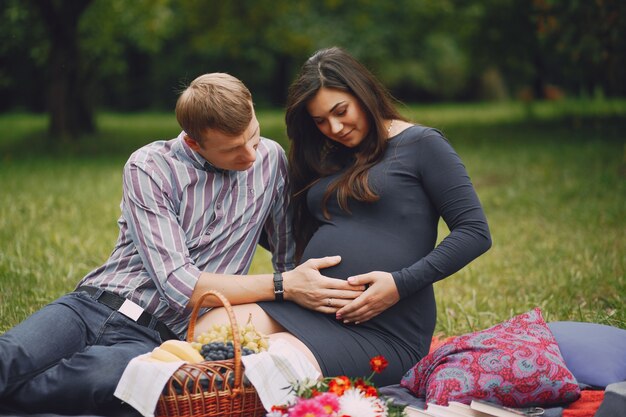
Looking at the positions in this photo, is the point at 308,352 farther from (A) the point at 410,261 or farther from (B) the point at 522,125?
(B) the point at 522,125

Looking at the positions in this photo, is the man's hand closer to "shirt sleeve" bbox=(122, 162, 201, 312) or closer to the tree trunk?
"shirt sleeve" bbox=(122, 162, 201, 312)

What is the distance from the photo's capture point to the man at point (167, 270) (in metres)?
3.42

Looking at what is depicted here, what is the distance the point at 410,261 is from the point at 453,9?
734 inches

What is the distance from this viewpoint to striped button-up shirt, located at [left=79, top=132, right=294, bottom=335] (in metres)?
3.72

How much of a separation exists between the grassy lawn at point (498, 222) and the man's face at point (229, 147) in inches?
48.7

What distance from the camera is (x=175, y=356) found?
10.9 feet

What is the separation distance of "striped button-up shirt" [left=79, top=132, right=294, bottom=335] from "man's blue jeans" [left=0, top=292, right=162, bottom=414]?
32 cm

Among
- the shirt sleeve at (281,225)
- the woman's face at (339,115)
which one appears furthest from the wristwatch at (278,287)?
the woman's face at (339,115)

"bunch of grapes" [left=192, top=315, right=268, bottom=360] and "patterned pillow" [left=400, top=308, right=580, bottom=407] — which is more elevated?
"bunch of grapes" [left=192, top=315, right=268, bottom=360]

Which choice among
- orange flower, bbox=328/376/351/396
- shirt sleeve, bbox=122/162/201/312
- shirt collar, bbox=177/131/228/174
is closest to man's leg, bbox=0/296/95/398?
shirt sleeve, bbox=122/162/201/312

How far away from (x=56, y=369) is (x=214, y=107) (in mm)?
1277

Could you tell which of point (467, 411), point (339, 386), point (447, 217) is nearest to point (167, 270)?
point (339, 386)

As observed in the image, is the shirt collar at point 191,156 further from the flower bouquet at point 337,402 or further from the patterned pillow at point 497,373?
the patterned pillow at point 497,373

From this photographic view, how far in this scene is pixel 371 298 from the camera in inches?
146
